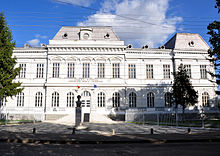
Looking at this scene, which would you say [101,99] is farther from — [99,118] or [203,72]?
[203,72]

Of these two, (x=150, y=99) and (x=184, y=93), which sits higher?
(x=184, y=93)

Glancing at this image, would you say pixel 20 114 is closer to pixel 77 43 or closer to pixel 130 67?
pixel 77 43

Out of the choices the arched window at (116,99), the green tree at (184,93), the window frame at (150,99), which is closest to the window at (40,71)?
the arched window at (116,99)

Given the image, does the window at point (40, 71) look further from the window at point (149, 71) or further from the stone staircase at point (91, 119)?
the window at point (149, 71)

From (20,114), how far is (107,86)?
53.1 ft

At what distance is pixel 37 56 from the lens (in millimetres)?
33719

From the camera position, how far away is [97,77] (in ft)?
108

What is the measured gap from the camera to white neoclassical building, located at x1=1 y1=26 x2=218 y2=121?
31984mm

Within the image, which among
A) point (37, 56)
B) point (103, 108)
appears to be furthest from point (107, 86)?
point (37, 56)

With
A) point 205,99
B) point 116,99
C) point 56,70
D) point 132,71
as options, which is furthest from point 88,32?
point 205,99

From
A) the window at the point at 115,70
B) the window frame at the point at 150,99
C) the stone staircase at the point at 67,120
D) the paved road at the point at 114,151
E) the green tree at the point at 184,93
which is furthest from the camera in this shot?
the window frame at the point at 150,99

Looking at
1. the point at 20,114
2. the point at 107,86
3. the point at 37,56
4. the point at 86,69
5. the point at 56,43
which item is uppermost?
the point at 56,43

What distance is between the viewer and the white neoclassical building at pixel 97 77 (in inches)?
1259

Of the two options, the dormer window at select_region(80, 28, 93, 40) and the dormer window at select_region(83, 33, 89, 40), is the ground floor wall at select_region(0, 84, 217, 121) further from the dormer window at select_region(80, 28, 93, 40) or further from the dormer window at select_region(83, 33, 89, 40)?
the dormer window at select_region(80, 28, 93, 40)
